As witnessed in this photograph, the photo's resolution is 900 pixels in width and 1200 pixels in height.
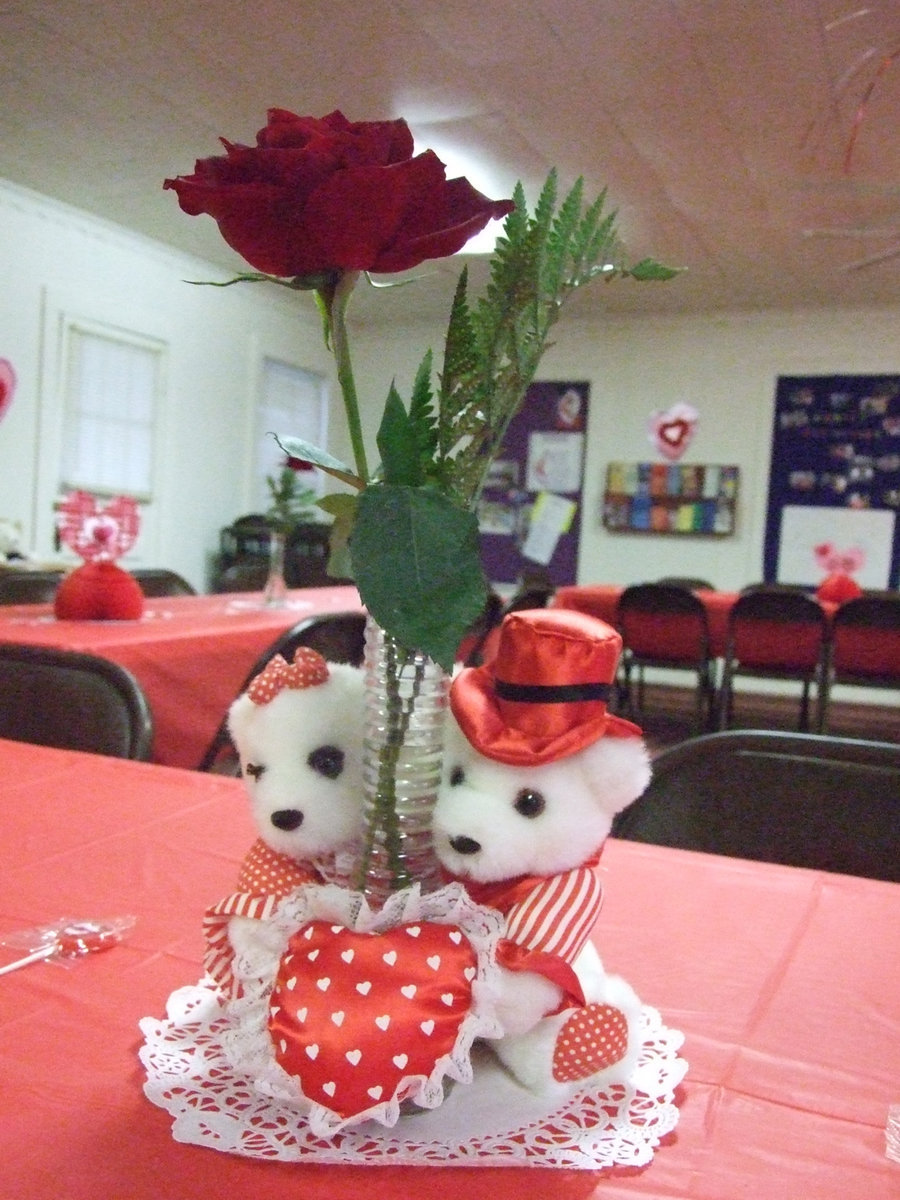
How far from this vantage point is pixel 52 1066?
500mm

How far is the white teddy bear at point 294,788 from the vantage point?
47cm

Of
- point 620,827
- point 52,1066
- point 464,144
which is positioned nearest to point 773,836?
point 620,827

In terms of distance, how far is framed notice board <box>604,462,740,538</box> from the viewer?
6621 millimetres

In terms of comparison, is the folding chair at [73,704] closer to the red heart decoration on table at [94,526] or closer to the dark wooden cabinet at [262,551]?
the red heart decoration on table at [94,526]

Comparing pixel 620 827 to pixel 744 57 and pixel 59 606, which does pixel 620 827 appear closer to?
pixel 59 606

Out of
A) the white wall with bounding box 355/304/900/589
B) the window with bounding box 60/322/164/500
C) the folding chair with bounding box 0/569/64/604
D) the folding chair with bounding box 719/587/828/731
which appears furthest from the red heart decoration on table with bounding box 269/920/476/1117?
the white wall with bounding box 355/304/900/589

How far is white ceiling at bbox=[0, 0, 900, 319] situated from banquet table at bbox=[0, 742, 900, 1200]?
2.38 m

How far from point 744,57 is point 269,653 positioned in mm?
2737

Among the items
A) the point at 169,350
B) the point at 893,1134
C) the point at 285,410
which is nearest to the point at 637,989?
the point at 893,1134

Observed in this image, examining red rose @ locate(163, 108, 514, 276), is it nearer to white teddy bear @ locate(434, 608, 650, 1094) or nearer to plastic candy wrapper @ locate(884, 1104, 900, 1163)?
white teddy bear @ locate(434, 608, 650, 1094)

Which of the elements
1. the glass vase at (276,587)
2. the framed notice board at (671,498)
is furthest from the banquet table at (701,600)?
the framed notice board at (671,498)

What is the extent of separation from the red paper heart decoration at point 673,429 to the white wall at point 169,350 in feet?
8.13

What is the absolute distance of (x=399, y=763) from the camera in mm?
445

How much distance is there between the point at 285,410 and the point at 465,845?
6.99m
